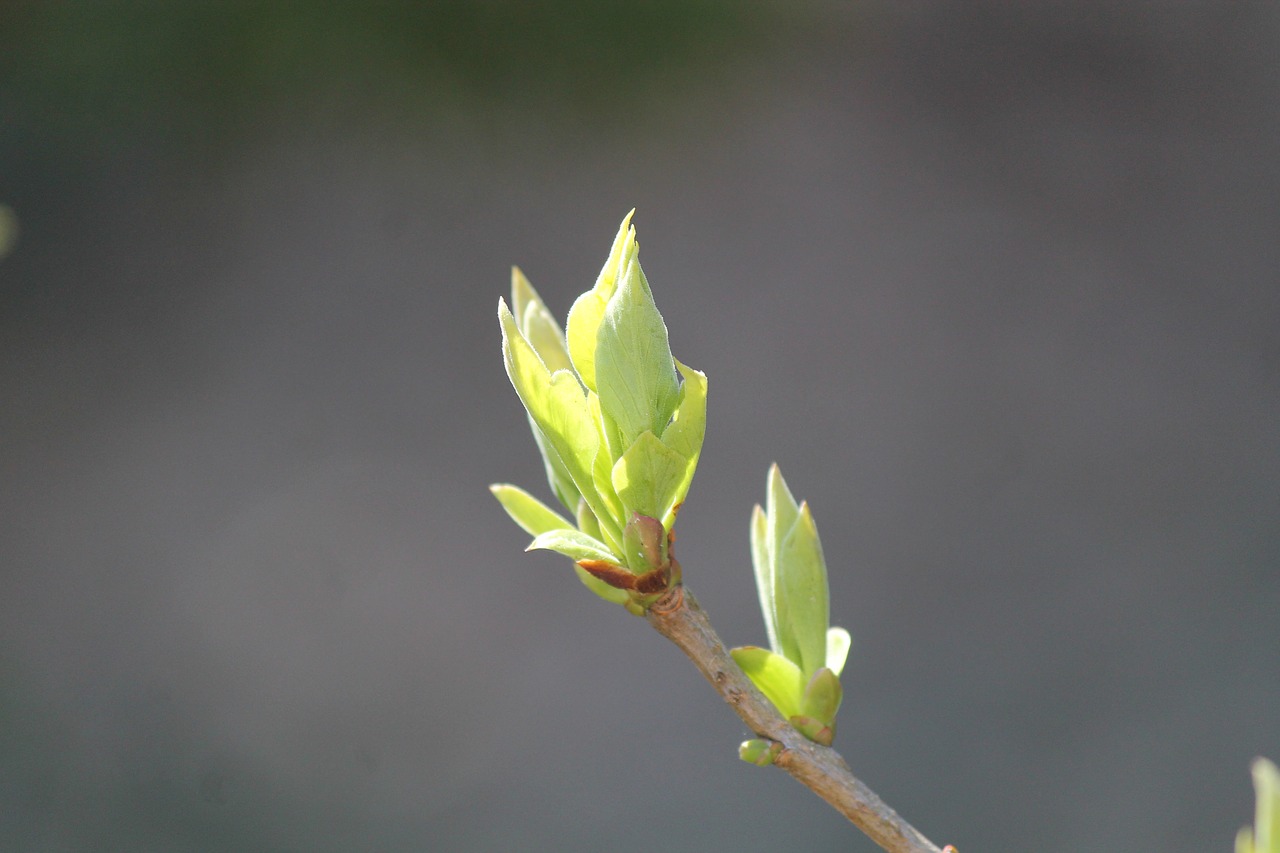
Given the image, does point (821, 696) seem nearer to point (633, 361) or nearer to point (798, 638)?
point (798, 638)

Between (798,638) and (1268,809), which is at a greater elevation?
(798,638)

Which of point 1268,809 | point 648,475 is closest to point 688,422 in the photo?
point 648,475

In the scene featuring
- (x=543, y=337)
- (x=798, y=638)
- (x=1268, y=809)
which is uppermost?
(x=543, y=337)

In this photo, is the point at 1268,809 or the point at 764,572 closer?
the point at 1268,809

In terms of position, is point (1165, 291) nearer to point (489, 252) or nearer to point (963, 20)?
point (963, 20)

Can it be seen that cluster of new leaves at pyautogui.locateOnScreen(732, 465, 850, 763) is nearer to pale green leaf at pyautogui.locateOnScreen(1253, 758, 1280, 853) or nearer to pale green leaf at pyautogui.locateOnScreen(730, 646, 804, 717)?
pale green leaf at pyautogui.locateOnScreen(730, 646, 804, 717)

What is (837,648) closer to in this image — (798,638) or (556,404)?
(798,638)

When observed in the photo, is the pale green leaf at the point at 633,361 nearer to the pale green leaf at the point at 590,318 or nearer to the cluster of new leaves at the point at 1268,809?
the pale green leaf at the point at 590,318
